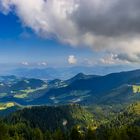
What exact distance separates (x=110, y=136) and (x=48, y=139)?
178 feet

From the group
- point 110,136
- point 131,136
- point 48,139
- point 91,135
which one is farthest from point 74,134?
point 48,139

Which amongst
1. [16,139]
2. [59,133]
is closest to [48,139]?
[16,139]

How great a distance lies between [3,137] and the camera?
15712cm

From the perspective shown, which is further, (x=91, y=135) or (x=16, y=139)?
(x=16, y=139)

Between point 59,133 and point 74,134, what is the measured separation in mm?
15640

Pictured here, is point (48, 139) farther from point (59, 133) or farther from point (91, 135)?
point (91, 135)

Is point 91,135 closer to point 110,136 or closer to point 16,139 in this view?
point 110,136

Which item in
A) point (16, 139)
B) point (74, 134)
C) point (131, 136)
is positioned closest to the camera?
point (74, 134)

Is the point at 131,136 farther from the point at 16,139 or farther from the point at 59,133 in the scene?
the point at 16,139

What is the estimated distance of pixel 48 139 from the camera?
655 ft

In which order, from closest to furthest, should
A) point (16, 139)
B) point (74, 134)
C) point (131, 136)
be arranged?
point (74, 134), point (131, 136), point (16, 139)

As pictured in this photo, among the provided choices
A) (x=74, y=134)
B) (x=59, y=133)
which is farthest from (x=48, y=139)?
(x=74, y=134)

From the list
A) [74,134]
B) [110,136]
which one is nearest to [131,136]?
[110,136]

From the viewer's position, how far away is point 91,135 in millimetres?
154875
